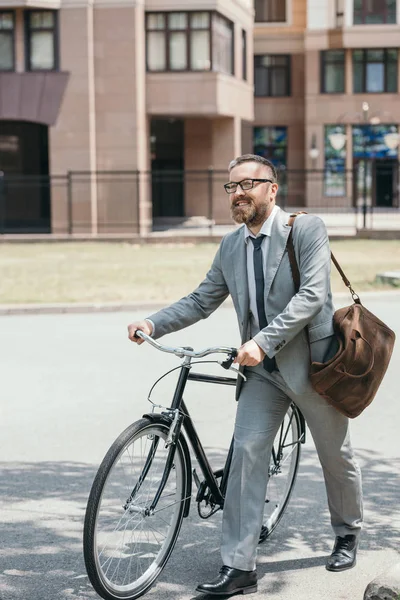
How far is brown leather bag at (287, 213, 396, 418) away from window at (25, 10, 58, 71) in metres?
33.5

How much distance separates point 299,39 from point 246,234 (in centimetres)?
5735

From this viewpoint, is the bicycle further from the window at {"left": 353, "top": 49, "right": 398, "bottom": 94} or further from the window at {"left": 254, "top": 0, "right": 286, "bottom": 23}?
the window at {"left": 254, "top": 0, "right": 286, "bottom": 23}

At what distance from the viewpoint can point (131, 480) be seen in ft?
14.7

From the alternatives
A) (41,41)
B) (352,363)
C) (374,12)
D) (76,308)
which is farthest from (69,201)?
(352,363)

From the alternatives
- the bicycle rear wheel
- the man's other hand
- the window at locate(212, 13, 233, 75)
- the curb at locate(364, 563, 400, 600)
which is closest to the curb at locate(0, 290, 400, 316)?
the bicycle rear wheel

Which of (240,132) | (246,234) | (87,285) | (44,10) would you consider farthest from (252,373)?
(240,132)

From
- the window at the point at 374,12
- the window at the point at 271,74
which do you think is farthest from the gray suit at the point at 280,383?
the window at the point at 271,74

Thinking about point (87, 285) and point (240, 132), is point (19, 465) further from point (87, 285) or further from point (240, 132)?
point (240, 132)

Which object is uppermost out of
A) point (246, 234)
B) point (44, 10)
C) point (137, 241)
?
point (44, 10)

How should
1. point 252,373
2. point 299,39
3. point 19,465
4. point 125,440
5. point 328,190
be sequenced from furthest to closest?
point 299,39, point 328,190, point 19,465, point 252,373, point 125,440

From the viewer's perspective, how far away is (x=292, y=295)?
4621 mm

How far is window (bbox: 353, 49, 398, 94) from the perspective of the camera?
190 ft

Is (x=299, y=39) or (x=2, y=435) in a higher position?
(x=299, y=39)

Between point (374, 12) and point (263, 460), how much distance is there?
55061 mm
